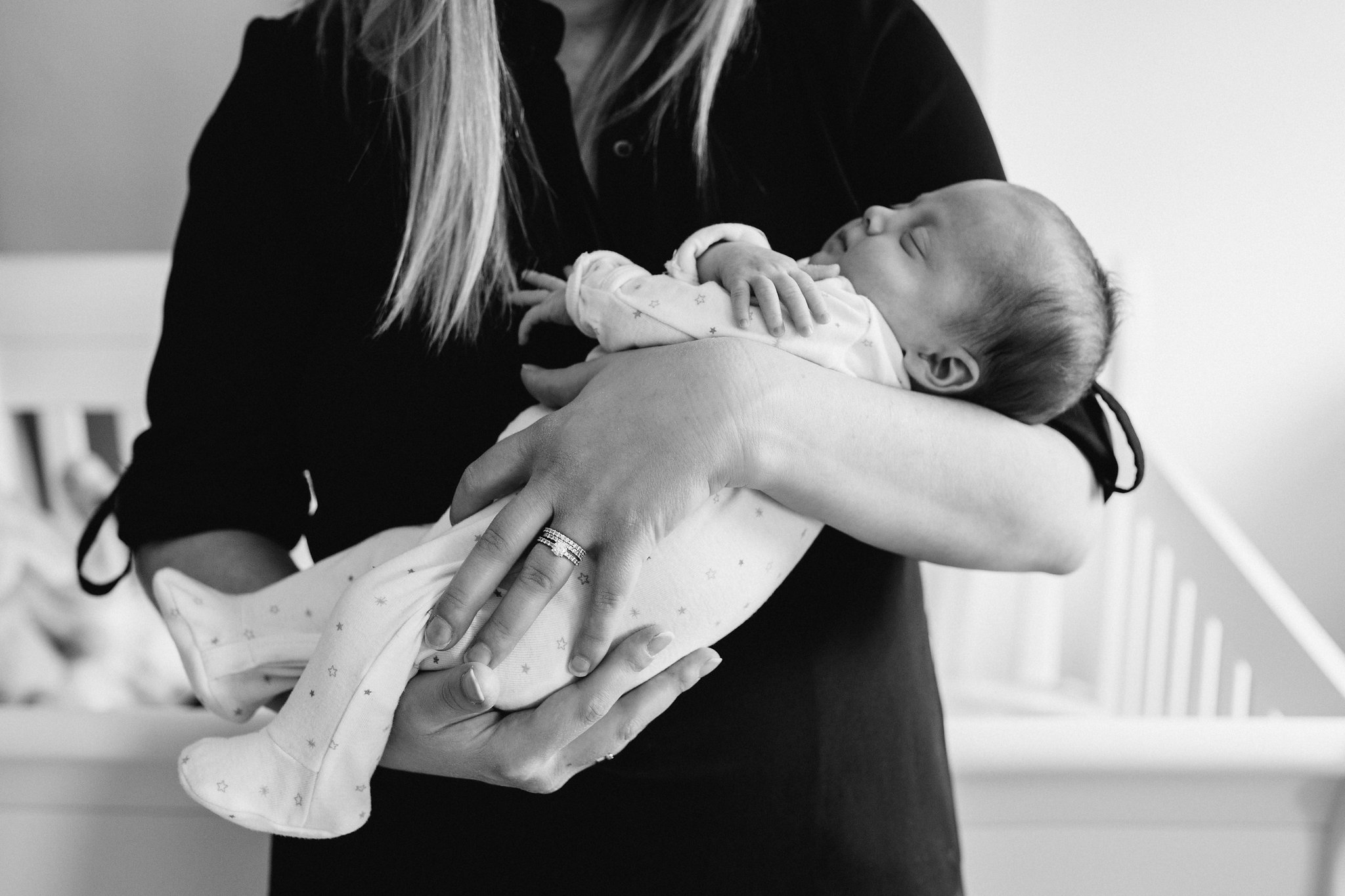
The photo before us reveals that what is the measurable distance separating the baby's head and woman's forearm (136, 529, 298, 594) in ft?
1.61

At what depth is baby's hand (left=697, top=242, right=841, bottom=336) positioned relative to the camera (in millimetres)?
726

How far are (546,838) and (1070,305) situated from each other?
20.3 inches

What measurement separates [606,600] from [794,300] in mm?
222

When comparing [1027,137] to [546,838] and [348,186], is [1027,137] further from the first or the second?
[546,838]

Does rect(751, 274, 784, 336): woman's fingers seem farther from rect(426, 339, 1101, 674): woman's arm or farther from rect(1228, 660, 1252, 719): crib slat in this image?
rect(1228, 660, 1252, 719): crib slat

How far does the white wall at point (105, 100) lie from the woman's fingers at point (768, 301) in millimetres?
1284

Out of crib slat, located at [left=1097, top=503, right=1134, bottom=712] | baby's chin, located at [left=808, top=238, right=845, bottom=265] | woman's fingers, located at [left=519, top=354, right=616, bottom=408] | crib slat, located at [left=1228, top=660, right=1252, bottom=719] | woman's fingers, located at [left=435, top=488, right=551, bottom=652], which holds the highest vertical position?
baby's chin, located at [left=808, top=238, right=845, bottom=265]

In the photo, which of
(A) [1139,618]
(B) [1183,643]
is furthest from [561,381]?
(A) [1139,618]

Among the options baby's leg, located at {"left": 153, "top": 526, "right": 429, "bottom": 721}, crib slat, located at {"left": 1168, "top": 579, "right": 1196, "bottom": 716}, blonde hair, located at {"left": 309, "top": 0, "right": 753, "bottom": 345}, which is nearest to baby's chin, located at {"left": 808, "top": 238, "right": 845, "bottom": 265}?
blonde hair, located at {"left": 309, "top": 0, "right": 753, "bottom": 345}

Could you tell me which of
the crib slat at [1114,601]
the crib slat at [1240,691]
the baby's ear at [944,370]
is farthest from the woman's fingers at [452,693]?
the crib slat at [1114,601]

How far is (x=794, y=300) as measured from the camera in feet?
2.38

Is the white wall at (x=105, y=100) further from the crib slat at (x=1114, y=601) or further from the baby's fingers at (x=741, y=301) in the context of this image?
the crib slat at (x=1114, y=601)

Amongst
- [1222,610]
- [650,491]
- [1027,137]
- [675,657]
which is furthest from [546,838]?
[1027,137]

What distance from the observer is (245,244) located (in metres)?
0.86
